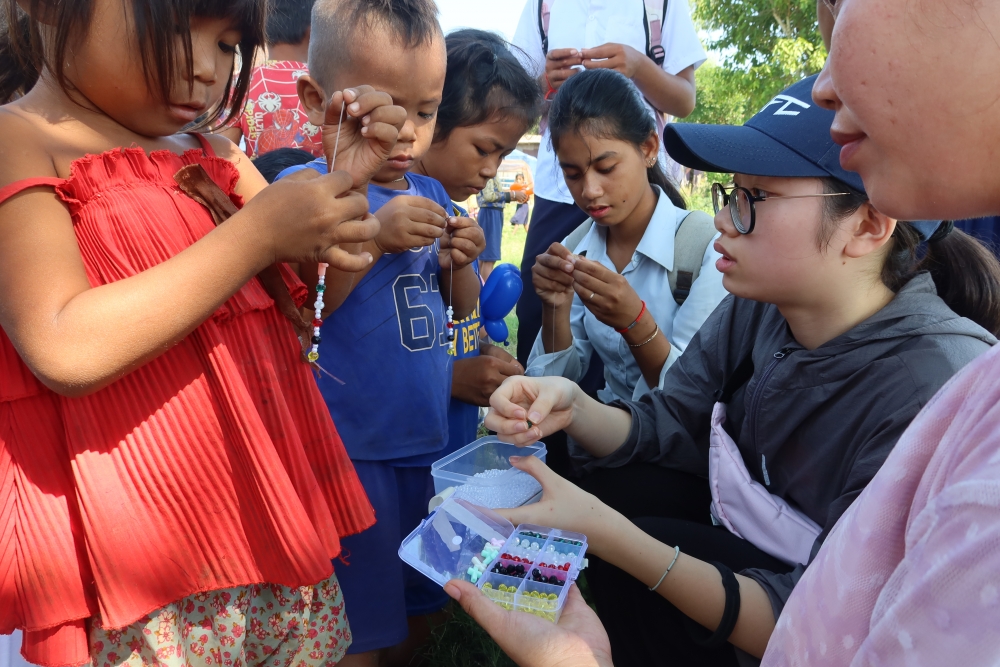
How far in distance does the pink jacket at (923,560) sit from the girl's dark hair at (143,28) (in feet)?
3.94

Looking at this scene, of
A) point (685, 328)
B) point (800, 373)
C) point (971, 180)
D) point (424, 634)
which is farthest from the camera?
point (685, 328)

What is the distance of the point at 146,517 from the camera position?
1.18 meters

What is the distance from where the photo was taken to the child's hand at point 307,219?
3.97ft

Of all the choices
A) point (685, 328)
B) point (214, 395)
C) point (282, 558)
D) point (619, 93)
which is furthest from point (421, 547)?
point (619, 93)

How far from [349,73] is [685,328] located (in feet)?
4.74

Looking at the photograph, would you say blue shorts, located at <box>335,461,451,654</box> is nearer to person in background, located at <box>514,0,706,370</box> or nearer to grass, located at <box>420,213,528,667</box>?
grass, located at <box>420,213,528,667</box>

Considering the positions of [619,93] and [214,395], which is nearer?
[214,395]

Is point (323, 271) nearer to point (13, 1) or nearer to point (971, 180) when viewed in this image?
point (13, 1)

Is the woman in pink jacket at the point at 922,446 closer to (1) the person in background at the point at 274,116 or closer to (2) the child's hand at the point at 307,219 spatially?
(2) the child's hand at the point at 307,219

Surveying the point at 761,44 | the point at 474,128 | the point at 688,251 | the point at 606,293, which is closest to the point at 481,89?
the point at 474,128

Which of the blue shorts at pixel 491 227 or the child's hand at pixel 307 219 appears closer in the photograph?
the child's hand at pixel 307 219

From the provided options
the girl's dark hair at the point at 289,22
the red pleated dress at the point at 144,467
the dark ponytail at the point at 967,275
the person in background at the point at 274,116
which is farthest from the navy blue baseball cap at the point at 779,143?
the girl's dark hair at the point at 289,22

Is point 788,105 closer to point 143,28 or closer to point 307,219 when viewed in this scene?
point 307,219

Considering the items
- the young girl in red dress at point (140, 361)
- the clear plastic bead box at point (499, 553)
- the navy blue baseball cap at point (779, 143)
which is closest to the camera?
the young girl in red dress at point (140, 361)
